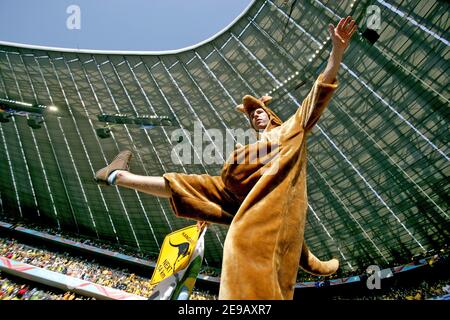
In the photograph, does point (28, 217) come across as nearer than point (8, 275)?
No

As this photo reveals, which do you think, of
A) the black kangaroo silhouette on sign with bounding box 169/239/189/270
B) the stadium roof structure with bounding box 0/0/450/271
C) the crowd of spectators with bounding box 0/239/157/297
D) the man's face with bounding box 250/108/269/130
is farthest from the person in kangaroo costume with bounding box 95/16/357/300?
the crowd of spectators with bounding box 0/239/157/297

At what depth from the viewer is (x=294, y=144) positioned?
1.77 m

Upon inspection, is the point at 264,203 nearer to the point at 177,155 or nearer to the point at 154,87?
the point at 154,87

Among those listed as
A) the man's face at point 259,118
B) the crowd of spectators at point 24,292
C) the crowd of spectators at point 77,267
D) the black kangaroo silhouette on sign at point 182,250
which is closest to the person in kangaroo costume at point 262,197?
the man's face at point 259,118

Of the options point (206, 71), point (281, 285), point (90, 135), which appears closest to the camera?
point (281, 285)

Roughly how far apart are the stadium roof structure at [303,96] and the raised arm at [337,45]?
11.8m

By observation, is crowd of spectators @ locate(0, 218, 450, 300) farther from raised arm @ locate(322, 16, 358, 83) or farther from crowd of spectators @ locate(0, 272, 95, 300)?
raised arm @ locate(322, 16, 358, 83)

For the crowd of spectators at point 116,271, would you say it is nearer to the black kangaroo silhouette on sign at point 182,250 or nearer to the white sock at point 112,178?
the black kangaroo silhouette on sign at point 182,250

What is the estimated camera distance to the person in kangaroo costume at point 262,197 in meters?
1.31

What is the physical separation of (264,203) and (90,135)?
878 inches

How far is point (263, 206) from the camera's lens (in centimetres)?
149

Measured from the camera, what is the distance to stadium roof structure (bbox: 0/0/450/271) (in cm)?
1296

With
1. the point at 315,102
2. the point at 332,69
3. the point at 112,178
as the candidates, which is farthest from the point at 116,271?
the point at 332,69

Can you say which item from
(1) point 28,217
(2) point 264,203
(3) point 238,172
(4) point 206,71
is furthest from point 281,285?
(1) point 28,217
